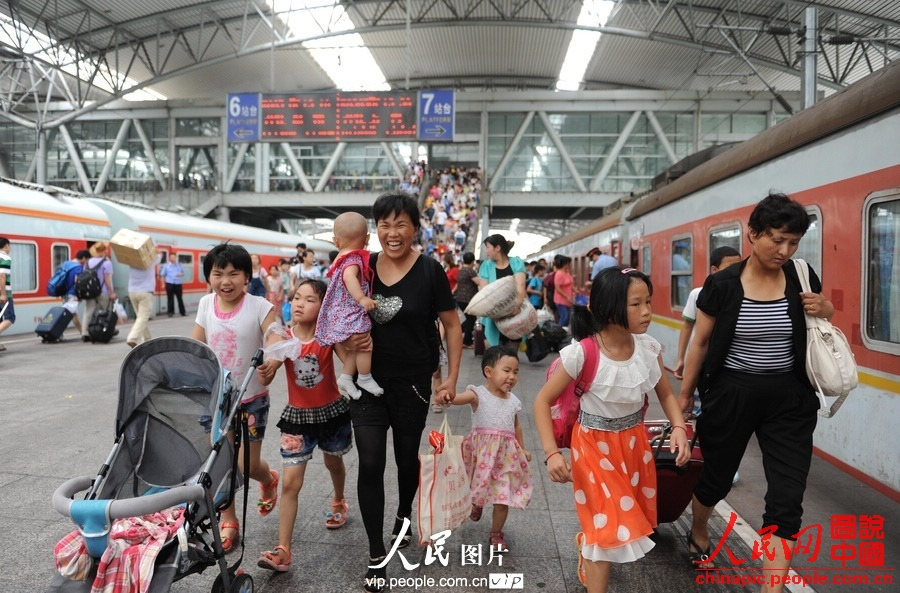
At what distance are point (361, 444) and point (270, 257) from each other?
23.2 metres

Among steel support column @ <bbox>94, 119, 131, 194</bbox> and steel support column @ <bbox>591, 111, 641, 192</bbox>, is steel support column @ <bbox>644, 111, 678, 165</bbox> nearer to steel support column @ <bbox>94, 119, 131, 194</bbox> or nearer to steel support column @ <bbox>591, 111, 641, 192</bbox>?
steel support column @ <bbox>591, 111, 641, 192</bbox>

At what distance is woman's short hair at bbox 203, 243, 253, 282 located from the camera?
11.1ft

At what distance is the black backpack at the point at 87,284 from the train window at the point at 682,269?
993cm

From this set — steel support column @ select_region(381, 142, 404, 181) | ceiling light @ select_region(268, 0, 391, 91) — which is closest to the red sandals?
ceiling light @ select_region(268, 0, 391, 91)

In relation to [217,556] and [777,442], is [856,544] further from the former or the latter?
[217,556]

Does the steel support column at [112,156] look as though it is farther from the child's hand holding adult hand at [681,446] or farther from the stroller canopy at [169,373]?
the child's hand holding adult hand at [681,446]

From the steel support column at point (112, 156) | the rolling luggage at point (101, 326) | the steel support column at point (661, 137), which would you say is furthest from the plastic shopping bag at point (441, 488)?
the steel support column at point (112, 156)

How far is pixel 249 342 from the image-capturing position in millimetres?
3479

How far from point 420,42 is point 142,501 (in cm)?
3005

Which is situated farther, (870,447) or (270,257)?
(270,257)

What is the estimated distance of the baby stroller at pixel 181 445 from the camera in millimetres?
2477

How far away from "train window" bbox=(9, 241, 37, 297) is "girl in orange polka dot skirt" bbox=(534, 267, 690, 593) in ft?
42.8

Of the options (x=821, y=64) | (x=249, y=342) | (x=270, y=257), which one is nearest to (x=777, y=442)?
(x=249, y=342)

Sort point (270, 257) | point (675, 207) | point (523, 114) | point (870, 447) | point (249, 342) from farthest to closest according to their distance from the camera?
1. point (523, 114)
2. point (270, 257)
3. point (675, 207)
4. point (870, 447)
5. point (249, 342)
